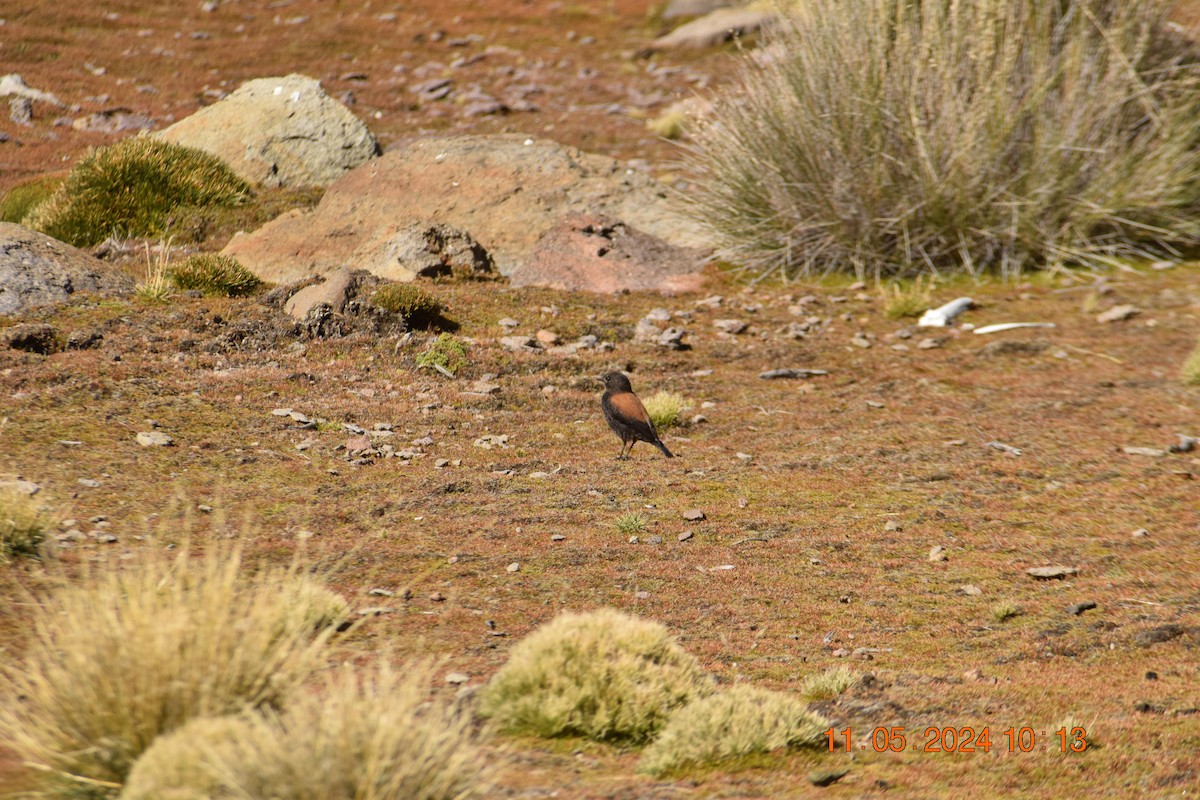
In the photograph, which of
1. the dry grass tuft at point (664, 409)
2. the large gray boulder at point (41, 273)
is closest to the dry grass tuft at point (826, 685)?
the dry grass tuft at point (664, 409)

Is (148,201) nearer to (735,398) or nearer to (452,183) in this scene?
(452,183)

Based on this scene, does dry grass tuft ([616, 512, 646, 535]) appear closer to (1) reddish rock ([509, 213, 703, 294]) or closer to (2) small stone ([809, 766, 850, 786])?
(2) small stone ([809, 766, 850, 786])

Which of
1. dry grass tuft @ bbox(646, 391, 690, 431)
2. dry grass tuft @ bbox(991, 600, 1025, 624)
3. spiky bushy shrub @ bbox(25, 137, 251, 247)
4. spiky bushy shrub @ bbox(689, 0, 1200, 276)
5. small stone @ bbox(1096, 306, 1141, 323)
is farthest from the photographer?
spiky bushy shrub @ bbox(25, 137, 251, 247)

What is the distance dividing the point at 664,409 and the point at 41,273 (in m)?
6.35

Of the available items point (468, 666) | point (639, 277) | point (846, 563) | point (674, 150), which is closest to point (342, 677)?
point (468, 666)

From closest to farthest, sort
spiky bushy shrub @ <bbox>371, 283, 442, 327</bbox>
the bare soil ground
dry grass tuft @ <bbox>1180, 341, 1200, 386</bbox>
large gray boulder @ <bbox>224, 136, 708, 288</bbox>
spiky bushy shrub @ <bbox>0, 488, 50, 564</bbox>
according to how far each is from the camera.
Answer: the bare soil ground
spiky bushy shrub @ <bbox>0, 488, 50, 564</bbox>
dry grass tuft @ <bbox>1180, 341, 1200, 386</bbox>
spiky bushy shrub @ <bbox>371, 283, 442, 327</bbox>
large gray boulder @ <bbox>224, 136, 708, 288</bbox>

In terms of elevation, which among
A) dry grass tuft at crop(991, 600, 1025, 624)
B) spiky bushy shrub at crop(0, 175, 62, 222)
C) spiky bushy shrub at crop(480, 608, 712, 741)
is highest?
spiky bushy shrub at crop(0, 175, 62, 222)

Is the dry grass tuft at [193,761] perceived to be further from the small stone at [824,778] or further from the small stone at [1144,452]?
the small stone at [1144,452]

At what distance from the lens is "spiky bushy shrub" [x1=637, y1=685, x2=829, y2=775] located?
165 inches

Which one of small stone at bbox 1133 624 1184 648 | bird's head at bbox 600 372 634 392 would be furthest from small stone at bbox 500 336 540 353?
small stone at bbox 1133 624 1184 648

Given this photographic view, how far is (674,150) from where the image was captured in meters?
19.3

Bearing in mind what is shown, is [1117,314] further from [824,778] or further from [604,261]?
[824,778]

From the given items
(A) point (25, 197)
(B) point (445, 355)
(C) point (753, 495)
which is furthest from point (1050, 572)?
(A) point (25, 197)

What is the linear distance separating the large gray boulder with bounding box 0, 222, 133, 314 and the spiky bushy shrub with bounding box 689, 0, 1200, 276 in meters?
7.15
